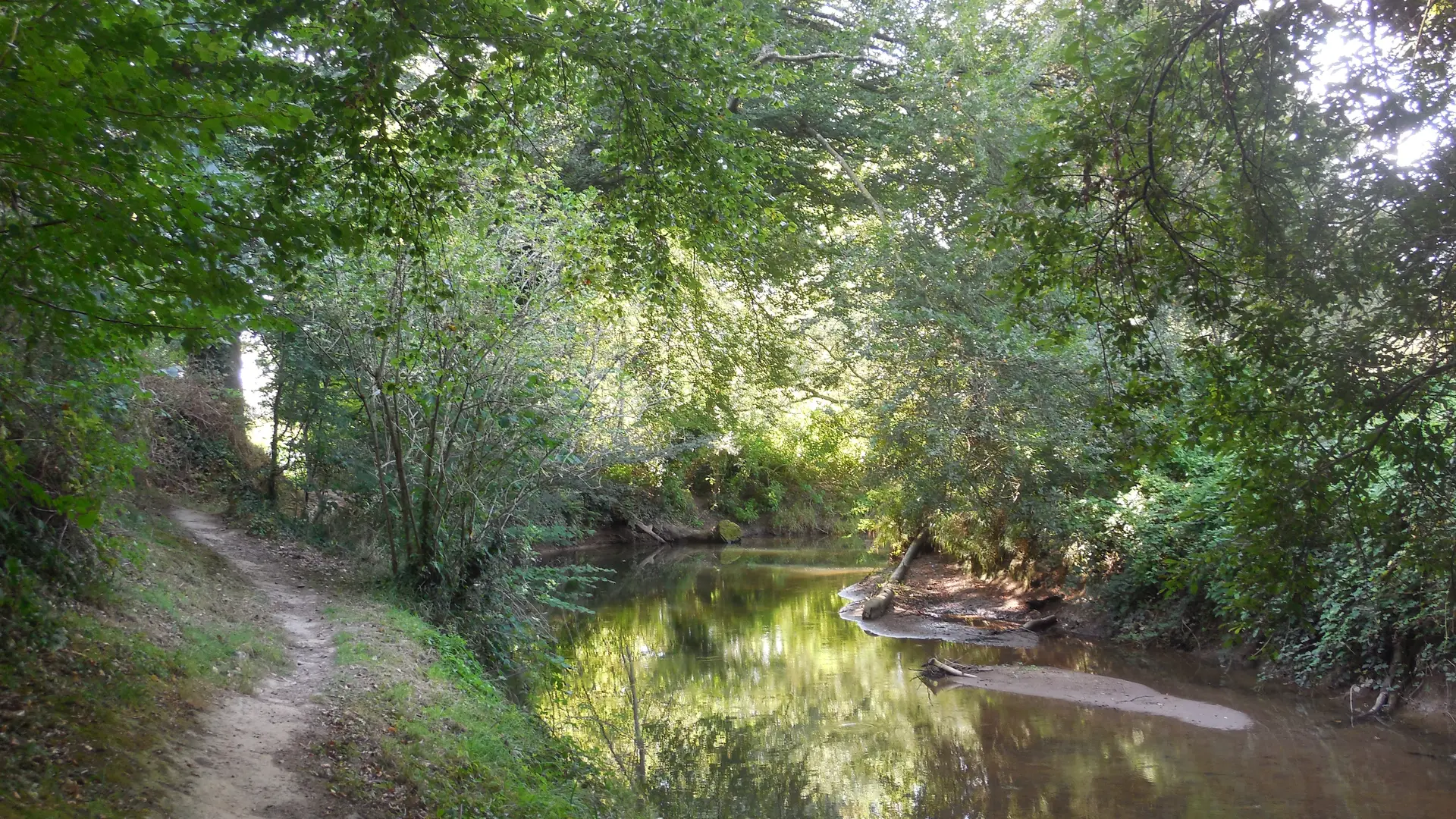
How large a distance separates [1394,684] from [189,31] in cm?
1375

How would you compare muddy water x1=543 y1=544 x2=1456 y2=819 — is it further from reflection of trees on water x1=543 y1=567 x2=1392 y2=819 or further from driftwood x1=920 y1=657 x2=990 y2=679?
driftwood x1=920 y1=657 x2=990 y2=679

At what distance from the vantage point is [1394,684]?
37.9ft

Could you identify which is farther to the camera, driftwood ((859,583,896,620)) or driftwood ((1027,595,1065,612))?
driftwood ((859,583,896,620))

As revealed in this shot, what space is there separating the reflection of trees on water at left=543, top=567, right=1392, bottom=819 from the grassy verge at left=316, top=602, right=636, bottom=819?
1.18 m

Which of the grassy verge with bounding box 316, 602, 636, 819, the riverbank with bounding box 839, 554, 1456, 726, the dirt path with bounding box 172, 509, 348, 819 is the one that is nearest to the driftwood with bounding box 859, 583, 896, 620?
the riverbank with bounding box 839, 554, 1456, 726

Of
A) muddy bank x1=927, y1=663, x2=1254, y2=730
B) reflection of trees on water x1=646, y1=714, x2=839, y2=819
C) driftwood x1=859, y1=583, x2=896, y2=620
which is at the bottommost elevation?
reflection of trees on water x1=646, y1=714, x2=839, y2=819

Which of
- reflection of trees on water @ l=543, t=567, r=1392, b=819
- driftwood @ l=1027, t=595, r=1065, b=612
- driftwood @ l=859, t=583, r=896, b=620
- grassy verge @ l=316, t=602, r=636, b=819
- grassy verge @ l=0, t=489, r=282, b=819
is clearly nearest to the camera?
grassy verge @ l=0, t=489, r=282, b=819

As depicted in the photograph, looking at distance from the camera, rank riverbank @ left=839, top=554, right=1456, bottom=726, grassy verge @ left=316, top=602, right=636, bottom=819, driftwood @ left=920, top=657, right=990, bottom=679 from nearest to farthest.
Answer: grassy verge @ left=316, top=602, right=636, bottom=819 < riverbank @ left=839, top=554, right=1456, bottom=726 < driftwood @ left=920, top=657, right=990, bottom=679

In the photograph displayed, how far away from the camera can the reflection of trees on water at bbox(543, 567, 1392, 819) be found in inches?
377

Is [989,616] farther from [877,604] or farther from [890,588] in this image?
[890,588]

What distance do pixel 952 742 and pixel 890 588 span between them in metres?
10.5

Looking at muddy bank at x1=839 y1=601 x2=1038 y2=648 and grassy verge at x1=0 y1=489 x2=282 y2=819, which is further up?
grassy verge at x1=0 y1=489 x2=282 y2=819

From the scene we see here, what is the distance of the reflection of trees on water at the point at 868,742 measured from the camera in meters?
9.57

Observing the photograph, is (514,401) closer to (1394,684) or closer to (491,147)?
(491,147)
